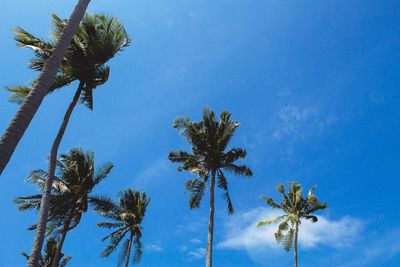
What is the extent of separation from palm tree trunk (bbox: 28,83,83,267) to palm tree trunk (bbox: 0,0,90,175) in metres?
6.52

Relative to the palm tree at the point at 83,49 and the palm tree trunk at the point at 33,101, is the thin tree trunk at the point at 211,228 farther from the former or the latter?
the palm tree trunk at the point at 33,101

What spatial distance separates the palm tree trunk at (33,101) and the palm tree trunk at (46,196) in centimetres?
652

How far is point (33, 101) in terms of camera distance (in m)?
7.98

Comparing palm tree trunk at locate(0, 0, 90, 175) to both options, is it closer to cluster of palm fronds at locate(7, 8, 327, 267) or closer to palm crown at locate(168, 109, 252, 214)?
cluster of palm fronds at locate(7, 8, 327, 267)

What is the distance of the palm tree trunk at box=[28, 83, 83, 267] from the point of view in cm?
1262

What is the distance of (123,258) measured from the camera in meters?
29.2

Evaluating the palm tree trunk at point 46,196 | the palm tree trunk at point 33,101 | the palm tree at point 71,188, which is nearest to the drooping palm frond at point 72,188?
the palm tree at point 71,188

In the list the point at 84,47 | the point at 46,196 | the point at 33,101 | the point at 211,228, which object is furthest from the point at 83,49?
the point at 211,228

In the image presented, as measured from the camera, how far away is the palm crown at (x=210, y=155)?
2520 cm

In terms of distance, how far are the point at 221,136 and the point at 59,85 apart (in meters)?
11.5

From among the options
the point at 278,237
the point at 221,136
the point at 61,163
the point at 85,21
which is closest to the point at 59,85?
the point at 85,21

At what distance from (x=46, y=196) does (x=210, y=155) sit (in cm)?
1289

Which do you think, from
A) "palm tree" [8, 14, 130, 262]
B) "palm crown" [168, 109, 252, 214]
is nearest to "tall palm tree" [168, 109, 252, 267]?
"palm crown" [168, 109, 252, 214]

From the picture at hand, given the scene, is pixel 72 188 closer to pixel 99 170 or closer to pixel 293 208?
pixel 99 170
